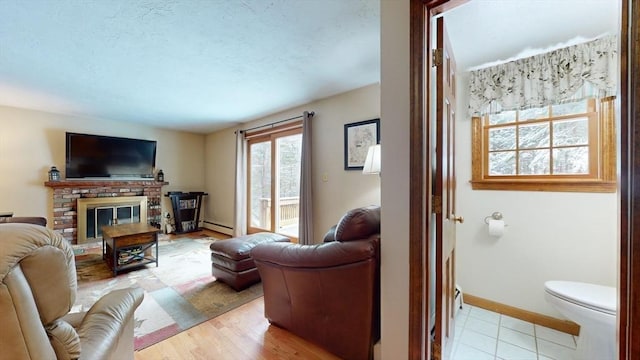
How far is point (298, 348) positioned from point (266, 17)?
2.26 metres

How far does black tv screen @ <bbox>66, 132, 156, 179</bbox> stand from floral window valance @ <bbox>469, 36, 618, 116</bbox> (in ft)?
17.8

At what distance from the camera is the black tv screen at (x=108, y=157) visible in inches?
161

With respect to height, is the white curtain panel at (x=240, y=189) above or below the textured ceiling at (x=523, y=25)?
below

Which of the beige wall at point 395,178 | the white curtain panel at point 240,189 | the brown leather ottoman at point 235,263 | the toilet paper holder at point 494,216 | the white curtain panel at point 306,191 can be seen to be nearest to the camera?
the beige wall at point 395,178

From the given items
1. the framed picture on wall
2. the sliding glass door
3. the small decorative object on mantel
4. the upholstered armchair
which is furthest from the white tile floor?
the small decorative object on mantel

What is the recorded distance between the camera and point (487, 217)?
7.23 feet

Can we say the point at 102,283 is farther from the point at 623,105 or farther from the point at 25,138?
the point at 623,105

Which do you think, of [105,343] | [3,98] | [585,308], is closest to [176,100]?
[3,98]

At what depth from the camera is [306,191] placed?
3.47 metres

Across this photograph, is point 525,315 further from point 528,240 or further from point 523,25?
point 523,25

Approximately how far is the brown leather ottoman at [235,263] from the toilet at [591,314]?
2.27 metres

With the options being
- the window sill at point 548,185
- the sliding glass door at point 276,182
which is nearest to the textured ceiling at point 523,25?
the window sill at point 548,185

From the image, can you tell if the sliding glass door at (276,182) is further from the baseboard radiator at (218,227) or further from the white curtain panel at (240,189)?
the baseboard radiator at (218,227)

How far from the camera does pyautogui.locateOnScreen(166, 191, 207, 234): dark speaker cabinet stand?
518cm
